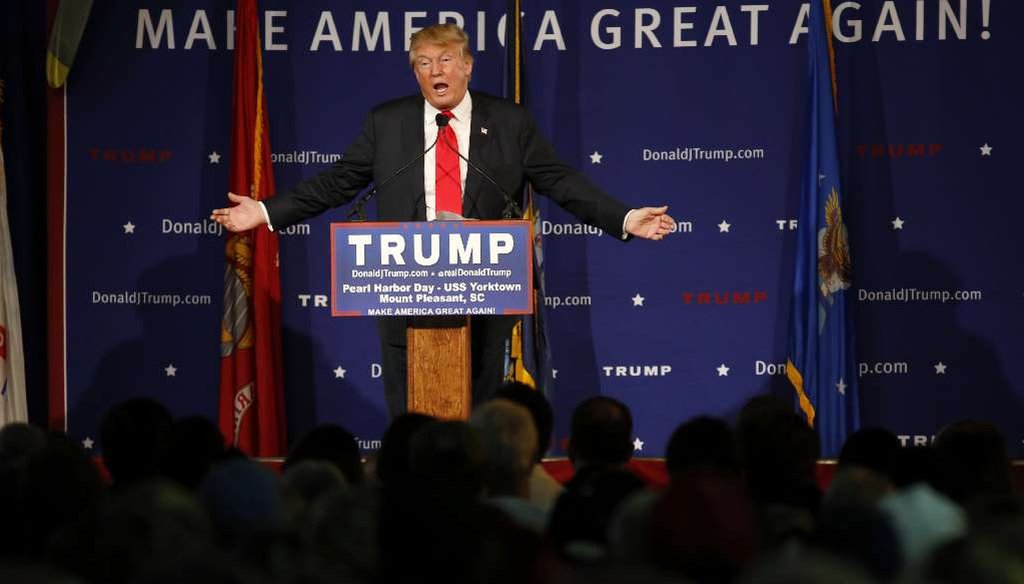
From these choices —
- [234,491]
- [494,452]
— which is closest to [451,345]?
[494,452]

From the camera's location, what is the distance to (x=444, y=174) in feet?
17.7

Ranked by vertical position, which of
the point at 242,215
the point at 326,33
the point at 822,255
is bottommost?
the point at 822,255

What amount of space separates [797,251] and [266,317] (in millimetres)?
2563

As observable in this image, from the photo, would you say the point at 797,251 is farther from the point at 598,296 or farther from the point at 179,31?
the point at 179,31

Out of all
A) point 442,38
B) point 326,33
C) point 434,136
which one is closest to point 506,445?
point 434,136

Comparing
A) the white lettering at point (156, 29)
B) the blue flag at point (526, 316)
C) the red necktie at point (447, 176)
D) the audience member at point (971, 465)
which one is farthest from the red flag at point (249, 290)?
the audience member at point (971, 465)

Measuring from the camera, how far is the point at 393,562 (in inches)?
94.2

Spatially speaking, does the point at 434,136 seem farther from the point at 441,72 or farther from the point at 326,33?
the point at 326,33

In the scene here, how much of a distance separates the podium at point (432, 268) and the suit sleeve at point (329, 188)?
63cm

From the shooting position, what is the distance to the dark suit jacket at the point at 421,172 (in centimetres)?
541

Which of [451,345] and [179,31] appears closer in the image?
[451,345]

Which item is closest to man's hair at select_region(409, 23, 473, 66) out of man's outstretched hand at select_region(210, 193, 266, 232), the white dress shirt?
the white dress shirt

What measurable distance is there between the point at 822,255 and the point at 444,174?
7.66 feet

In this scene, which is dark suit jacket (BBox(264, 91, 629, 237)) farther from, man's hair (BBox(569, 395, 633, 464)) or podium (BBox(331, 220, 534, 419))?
man's hair (BBox(569, 395, 633, 464))
